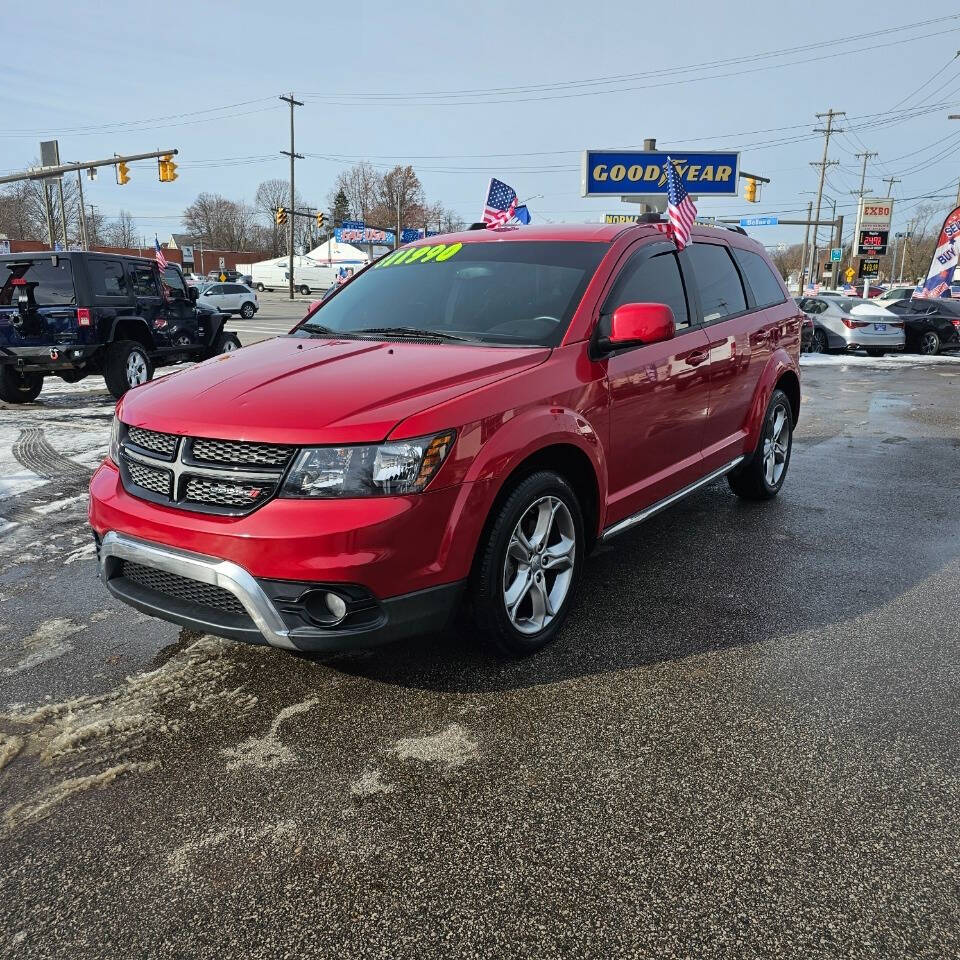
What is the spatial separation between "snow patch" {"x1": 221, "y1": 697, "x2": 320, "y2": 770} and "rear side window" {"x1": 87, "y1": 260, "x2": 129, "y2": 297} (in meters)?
9.09

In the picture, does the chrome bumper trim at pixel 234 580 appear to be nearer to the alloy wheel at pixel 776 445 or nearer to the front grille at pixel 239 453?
the front grille at pixel 239 453

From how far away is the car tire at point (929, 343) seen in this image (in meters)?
19.7

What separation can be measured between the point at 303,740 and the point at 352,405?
1211 mm

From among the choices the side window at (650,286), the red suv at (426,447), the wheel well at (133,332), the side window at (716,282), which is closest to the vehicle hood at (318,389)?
the red suv at (426,447)

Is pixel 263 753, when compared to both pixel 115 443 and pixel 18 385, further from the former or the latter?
pixel 18 385

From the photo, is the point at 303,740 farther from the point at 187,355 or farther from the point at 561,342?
the point at 187,355

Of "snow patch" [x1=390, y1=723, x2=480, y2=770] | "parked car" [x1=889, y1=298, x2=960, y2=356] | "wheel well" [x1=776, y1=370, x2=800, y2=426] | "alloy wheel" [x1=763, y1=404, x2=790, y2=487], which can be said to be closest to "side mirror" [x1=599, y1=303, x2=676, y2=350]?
"snow patch" [x1=390, y1=723, x2=480, y2=770]

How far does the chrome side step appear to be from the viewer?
3.97 m

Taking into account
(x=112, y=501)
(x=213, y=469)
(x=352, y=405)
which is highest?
(x=352, y=405)

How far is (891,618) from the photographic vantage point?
155 inches

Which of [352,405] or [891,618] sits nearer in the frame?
[352,405]

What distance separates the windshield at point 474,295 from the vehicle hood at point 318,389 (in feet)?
0.88

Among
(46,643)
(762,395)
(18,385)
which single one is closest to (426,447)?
(46,643)

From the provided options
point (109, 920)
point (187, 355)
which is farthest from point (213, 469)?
point (187, 355)
